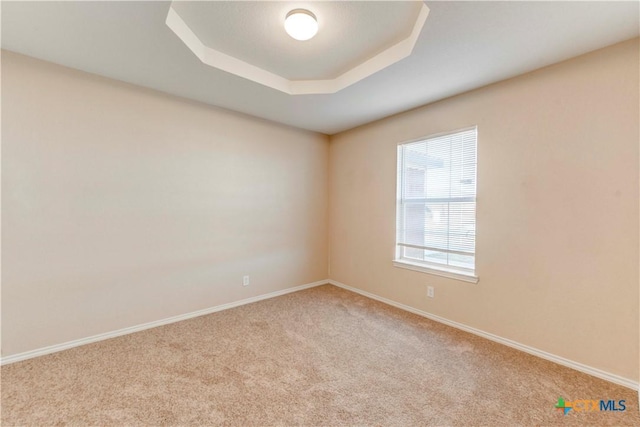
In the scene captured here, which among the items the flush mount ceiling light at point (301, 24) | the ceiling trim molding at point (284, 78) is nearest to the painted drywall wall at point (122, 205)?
the ceiling trim molding at point (284, 78)

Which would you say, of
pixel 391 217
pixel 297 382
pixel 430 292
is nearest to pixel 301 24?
pixel 391 217

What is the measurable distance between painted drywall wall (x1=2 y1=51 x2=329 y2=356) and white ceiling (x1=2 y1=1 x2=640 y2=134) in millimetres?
313

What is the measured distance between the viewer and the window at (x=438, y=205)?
8.84 ft

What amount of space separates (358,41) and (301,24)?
53 centimetres

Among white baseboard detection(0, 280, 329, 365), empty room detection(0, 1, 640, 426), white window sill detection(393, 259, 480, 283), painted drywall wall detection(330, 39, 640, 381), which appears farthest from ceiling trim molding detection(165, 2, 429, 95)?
white baseboard detection(0, 280, 329, 365)

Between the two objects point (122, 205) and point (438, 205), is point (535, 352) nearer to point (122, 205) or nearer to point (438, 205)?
point (438, 205)

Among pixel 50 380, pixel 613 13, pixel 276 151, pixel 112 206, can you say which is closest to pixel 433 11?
pixel 613 13

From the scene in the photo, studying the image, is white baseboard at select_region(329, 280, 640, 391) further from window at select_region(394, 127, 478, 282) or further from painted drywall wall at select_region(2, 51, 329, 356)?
painted drywall wall at select_region(2, 51, 329, 356)

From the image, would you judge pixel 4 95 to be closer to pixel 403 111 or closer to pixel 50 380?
pixel 50 380

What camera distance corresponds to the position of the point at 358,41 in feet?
6.81

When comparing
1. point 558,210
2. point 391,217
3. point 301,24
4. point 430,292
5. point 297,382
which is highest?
point 301,24

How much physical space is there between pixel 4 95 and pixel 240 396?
2880 millimetres

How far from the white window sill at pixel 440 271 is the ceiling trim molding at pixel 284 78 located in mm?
2115

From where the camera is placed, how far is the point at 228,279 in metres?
3.25
